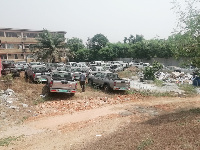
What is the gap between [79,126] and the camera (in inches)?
366

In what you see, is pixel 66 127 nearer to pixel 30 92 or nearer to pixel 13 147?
pixel 13 147

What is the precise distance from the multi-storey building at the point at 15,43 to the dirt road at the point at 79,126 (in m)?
43.2

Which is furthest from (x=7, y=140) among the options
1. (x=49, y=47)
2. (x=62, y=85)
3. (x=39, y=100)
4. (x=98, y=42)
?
(x=98, y=42)

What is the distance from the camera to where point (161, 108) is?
12711 mm

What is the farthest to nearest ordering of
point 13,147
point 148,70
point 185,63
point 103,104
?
point 148,70 < point 103,104 < point 185,63 < point 13,147

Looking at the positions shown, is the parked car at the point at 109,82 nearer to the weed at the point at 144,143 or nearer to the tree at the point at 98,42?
the weed at the point at 144,143

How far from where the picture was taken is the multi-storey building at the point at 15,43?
166ft

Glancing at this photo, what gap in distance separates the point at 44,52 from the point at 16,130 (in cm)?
2975

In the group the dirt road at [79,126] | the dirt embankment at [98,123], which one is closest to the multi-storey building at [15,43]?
the dirt embankment at [98,123]

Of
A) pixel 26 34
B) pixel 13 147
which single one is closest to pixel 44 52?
pixel 26 34

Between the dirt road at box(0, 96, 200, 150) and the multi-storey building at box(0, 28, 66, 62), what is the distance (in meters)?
43.2

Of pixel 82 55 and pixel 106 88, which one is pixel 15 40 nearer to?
pixel 82 55

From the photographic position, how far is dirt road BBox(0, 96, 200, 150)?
7178 millimetres

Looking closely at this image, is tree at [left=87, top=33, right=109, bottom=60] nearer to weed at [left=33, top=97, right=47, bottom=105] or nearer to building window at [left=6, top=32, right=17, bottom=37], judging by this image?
building window at [left=6, top=32, right=17, bottom=37]
